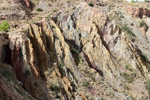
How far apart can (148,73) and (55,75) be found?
1696 centimetres

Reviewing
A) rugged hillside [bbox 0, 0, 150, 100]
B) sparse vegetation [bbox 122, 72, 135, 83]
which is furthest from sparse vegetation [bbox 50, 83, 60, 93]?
sparse vegetation [bbox 122, 72, 135, 83]

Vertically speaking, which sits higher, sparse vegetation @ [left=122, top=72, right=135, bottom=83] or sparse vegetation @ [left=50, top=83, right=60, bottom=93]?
sparse vegetation @ [left=50, top=83, right=60, bottom=93]

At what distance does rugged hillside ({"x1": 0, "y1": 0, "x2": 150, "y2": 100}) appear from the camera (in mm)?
14828

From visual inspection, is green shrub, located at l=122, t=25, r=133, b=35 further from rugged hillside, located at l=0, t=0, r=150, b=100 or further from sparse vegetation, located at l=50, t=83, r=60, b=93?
sparse vegetation, located at l=50, t=83, r=60, b=93

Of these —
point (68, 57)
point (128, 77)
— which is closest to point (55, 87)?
point (68, 57)

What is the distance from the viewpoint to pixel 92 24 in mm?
27812

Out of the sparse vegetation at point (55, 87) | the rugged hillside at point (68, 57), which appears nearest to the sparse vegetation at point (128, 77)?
the rugged hillside at point (68, 57)

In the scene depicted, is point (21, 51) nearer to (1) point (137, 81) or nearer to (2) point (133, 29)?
(1) point (137, 81)

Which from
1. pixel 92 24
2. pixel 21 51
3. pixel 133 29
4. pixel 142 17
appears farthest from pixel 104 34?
pixel 142 17

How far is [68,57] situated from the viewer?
2109 cm

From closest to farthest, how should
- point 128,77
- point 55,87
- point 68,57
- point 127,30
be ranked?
point 55,87 < point 68,57 < point 128,77 < point 127,30

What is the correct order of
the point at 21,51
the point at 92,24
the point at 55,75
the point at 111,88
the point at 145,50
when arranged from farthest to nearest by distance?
the point at 145,50 < the point at 92,24 < the point at 111,88 < the point at 55,75 < the point at 21,51

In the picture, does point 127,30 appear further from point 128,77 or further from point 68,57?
point 68,57

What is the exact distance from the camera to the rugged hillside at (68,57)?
14.8m
